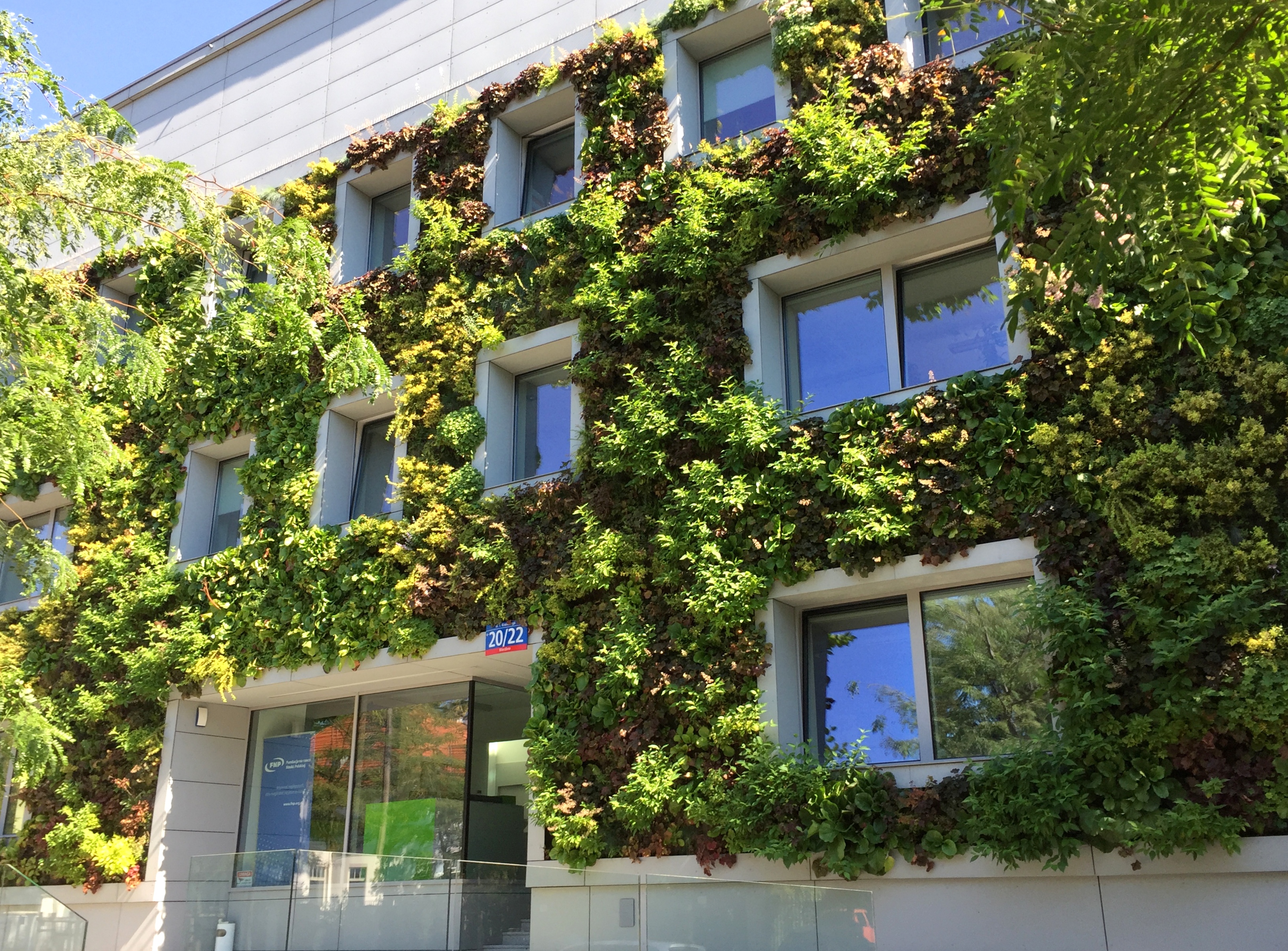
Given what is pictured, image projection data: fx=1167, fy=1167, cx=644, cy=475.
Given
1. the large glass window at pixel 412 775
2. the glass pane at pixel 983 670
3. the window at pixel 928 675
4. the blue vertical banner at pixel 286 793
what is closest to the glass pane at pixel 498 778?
the large glass window at pixel 412 775

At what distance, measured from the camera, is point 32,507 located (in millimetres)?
19984

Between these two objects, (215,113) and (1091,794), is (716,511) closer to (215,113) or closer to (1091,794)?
(1091,794)

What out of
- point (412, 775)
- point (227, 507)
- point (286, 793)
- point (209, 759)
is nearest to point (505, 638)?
point (412, 775)

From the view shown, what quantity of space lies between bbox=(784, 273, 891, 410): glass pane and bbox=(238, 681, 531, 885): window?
5.44m

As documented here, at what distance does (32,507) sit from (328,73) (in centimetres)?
893

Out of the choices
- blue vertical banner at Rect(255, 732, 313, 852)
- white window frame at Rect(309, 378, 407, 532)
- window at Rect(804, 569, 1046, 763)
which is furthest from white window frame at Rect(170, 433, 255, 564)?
window at Rect(804, 569, 1046, 763)

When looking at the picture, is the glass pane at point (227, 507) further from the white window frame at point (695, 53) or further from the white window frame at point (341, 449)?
the white window frame at point (695, 53)

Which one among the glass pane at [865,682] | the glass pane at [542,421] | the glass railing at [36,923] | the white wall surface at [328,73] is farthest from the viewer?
the white wall surface at [328,73]

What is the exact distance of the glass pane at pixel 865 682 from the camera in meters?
10.8

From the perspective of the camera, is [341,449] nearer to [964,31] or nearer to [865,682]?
[865,682]

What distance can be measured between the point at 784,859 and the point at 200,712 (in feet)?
30.1

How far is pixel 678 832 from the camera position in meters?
11.0

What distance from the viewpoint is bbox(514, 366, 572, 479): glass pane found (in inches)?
563

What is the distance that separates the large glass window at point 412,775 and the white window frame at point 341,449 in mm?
2517
